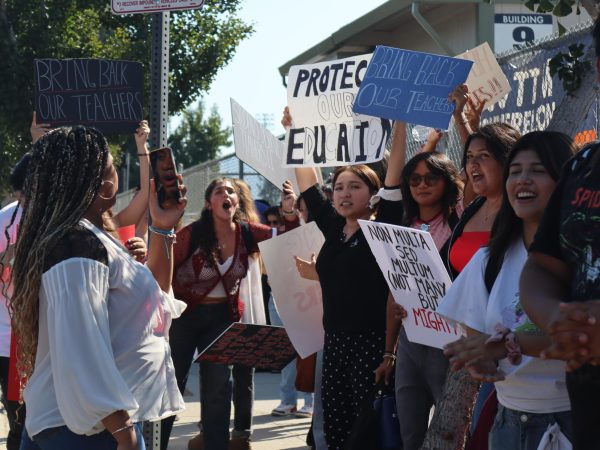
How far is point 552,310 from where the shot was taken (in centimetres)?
260

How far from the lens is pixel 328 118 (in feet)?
24.2

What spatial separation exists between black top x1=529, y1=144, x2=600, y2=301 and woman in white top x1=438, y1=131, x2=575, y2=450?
626mm

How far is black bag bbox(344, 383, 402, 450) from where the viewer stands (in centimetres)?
562

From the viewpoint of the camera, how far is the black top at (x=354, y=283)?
6031 millimetres

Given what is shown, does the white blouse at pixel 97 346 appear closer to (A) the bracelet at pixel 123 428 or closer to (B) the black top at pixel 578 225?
(A) the bracelet at pixel 123 428

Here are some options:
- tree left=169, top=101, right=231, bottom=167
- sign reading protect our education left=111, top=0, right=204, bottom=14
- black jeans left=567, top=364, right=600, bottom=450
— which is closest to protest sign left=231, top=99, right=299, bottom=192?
sign reading protect our education left=111, top=0, right=204, bottom=14

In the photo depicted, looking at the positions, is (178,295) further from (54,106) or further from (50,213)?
(50,213)

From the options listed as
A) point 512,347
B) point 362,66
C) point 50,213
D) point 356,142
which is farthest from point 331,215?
point 512,347

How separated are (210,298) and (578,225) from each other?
5070 millimetres

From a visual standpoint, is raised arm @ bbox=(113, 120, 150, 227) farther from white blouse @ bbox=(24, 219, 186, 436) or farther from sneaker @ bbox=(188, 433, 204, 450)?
sneaker @ bbox=(188, 433, 204, 450)

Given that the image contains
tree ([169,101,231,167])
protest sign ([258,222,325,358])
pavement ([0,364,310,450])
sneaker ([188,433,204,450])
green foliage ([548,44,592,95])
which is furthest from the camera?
tree ([169,101,231,167])

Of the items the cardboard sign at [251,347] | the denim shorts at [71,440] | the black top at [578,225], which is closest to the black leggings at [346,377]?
the cardboard sign at [251,347]

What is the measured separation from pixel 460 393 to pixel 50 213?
1.78 metres

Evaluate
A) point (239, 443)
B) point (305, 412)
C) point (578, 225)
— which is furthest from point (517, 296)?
point (305, 412)
